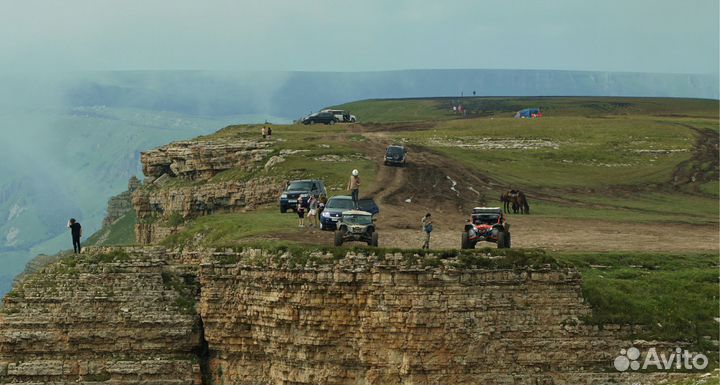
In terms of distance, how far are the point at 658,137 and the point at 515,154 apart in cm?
1816

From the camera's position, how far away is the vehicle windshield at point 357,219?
2002 inches

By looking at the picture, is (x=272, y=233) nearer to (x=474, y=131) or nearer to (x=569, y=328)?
(x=569, y=328)

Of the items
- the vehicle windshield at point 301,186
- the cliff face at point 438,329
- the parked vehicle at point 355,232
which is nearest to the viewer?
the cliff face at point 438,329

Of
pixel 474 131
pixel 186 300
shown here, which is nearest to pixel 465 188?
pixel 186 300

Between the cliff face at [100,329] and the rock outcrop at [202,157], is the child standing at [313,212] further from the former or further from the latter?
the rock outcrop at [202,157]

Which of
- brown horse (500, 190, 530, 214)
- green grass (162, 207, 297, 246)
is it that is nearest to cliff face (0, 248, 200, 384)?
green grass (162, 207, 297, 246)

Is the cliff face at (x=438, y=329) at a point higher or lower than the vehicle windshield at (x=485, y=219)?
lower

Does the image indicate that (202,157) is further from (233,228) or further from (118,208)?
(118,208)

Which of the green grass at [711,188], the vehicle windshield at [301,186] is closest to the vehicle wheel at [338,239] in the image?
the vehicle windshield at [301,186]

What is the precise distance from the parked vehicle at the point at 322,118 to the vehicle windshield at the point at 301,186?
63.2m

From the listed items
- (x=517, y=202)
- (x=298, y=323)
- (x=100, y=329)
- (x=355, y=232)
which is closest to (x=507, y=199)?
(x=517, y=202)

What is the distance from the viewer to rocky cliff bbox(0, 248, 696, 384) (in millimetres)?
44688

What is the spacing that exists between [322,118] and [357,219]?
82.9 meters

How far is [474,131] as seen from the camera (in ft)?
404
